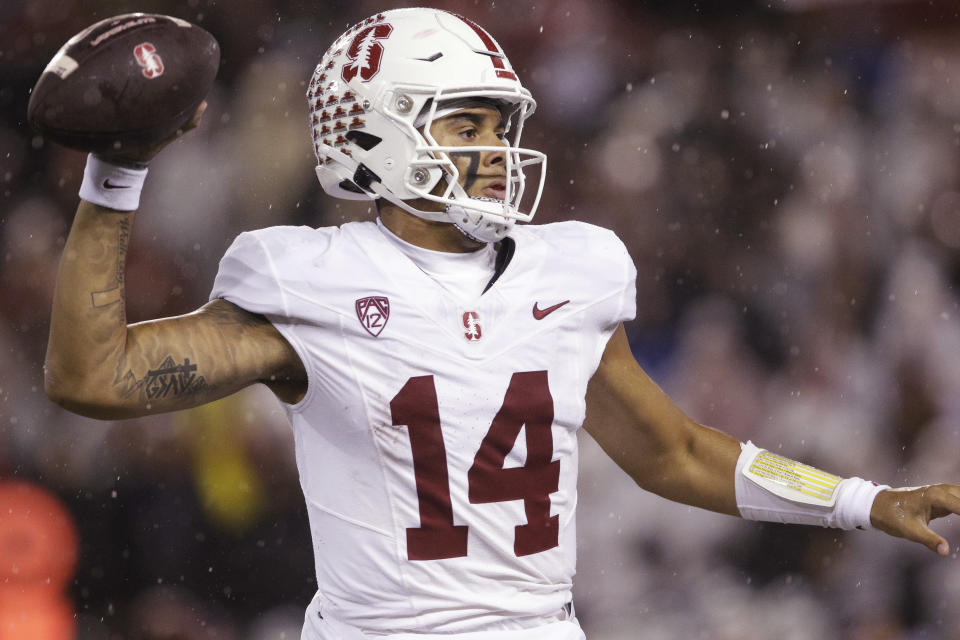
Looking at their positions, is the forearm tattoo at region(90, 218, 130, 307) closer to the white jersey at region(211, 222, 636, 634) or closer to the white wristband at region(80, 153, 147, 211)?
the white wristband at region(80, 153, 147, 211)

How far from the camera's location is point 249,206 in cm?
318

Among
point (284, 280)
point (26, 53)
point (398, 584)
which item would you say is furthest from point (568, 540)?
point (26, 53)

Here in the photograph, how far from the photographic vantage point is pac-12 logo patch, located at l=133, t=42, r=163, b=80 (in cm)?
145

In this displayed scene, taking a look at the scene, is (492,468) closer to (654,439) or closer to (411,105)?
(654,439)

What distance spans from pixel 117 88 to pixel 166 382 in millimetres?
392

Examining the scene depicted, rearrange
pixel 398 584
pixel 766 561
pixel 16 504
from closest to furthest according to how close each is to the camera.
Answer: pixel 398 584 < pixel 16 504 < pixel 766 561

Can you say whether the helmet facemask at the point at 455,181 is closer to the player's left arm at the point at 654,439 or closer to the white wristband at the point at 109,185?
the player's left arm at the point at 654,439

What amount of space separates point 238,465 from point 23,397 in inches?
22.2

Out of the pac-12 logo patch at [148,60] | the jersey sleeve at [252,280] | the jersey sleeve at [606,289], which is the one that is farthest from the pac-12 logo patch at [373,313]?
the pac-12 logo patch at [148,60]

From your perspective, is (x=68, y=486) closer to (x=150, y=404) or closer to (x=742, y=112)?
(x=150, y=404)

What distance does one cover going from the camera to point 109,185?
1.46 meters

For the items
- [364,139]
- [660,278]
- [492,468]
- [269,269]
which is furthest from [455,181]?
[660,278]

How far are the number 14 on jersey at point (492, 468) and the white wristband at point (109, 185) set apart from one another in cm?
47

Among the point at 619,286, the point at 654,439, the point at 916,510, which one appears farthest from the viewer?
the point at 654,439
